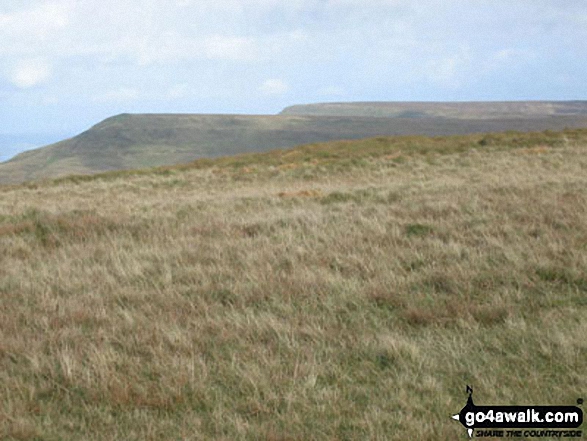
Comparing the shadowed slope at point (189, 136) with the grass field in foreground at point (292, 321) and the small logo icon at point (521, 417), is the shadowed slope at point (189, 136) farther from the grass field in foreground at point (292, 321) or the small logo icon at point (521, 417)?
the small logo icon at point (521, 417)

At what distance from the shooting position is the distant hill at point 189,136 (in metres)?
92.4

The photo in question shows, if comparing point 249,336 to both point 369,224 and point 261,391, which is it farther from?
point 369,224

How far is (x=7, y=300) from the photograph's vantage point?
6051mm

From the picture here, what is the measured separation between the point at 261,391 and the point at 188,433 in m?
0.64

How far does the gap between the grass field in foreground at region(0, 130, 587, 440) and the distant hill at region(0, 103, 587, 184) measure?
75.5 meters

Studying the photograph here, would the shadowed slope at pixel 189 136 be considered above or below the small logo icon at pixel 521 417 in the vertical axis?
above

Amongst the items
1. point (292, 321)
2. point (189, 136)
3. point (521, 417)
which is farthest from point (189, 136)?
point (521, 417)

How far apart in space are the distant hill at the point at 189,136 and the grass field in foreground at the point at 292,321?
75.5m

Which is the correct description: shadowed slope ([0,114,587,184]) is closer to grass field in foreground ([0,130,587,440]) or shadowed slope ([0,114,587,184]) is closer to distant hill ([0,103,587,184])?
distant hill ([0,103,587,184])

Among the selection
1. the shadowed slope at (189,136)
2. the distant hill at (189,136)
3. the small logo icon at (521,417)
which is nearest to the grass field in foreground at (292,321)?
the small logo icon at (521,417)

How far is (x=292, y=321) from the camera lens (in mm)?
5039

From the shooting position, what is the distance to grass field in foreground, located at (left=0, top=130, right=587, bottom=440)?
3529 millimetres

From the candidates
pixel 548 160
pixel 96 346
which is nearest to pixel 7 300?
pixel 96 346

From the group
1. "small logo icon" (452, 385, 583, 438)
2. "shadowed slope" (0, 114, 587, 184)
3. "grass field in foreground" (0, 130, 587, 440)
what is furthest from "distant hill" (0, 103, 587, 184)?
"small logo icon" (452, 385, 583, 438)
